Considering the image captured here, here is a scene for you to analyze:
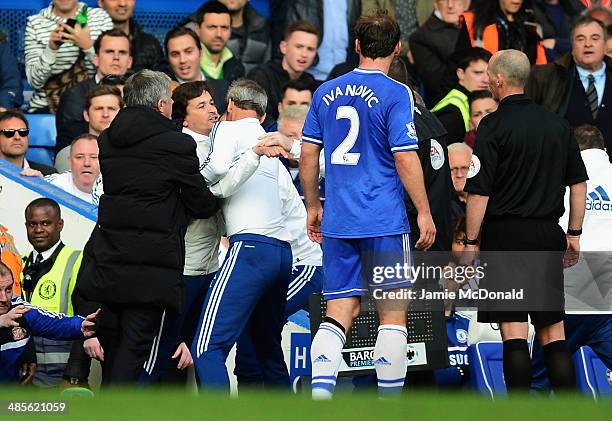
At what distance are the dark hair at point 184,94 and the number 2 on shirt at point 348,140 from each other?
1.44 metres

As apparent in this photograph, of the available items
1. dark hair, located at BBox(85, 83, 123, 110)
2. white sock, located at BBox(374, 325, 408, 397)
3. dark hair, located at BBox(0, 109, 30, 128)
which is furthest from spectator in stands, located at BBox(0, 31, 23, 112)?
white sock, located at BBox(374, 325, 408, 397)

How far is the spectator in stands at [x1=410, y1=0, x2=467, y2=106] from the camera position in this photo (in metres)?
13.7

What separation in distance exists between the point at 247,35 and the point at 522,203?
19.2ft

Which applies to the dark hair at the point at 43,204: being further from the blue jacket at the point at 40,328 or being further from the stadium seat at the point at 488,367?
the stadium seat at the point at 488,367

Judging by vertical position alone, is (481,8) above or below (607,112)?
above

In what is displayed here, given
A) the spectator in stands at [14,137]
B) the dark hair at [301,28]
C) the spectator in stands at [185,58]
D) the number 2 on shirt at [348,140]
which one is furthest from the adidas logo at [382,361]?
the dark hair at [301,28]

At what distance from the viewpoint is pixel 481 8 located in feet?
45.4

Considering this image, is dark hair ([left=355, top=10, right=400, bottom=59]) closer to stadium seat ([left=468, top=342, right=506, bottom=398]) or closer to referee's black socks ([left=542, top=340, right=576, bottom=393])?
referee's black socks ([left=542, top=340, right=576, bottom=393])

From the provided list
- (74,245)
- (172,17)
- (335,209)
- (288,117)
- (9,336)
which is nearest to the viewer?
(335,209)

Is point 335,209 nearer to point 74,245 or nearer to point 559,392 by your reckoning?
point 559,392

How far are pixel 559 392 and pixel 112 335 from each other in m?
2.70

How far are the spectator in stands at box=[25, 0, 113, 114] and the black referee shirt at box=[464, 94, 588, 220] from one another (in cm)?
509

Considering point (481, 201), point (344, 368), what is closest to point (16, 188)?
point (344, 368)

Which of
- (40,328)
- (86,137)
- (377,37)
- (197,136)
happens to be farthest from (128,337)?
(86,137)
